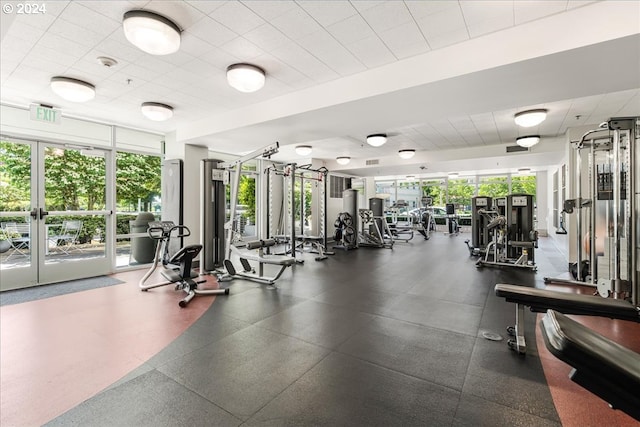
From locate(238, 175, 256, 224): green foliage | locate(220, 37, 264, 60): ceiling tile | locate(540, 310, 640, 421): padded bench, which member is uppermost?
locate(220, 37, 264, 60): ceiling tile

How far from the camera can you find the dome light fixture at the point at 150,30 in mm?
2459

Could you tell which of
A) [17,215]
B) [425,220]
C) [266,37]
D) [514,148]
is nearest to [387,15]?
[266,37]

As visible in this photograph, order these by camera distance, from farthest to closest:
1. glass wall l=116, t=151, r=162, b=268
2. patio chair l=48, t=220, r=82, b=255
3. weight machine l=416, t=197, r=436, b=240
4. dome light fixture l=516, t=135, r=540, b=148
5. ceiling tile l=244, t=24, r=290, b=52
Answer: weight machine l=416, t=197, r=436, b=240
dome light fixture l=516, t=135, r=540, b=148
glass wall l=116, t=151, r=162, b=268
patio chair l=48, t=220, r=82, b=255
ceiling tile l=244, t=24, r=290, b=52

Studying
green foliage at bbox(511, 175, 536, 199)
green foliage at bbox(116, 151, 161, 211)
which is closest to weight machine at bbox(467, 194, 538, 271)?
green foliage at bbox(116, 151, 161, 211)

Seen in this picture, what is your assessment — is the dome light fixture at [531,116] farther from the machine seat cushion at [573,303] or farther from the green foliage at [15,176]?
the green foliage at [15,176]

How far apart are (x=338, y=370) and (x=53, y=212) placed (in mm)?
5500

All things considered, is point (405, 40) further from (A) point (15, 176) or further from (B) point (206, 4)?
(A) point (15, 176)

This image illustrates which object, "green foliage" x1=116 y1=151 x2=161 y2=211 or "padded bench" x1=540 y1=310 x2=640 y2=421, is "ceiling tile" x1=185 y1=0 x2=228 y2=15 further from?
"green foliage" x1=116 y1=151 x2=161 y2=211

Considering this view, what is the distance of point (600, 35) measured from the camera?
2389 millimetres

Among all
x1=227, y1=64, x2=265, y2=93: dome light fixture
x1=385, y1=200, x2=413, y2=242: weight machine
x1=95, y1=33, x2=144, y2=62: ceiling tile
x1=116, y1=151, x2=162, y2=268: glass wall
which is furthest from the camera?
x1=385, y1=200, x2=413, y2=242: weight machine

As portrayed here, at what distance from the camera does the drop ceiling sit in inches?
97.4

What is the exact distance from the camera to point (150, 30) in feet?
8.19

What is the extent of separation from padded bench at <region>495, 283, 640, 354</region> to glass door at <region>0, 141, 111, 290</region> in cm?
647

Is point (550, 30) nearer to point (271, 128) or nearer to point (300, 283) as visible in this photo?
point (271, 128)
